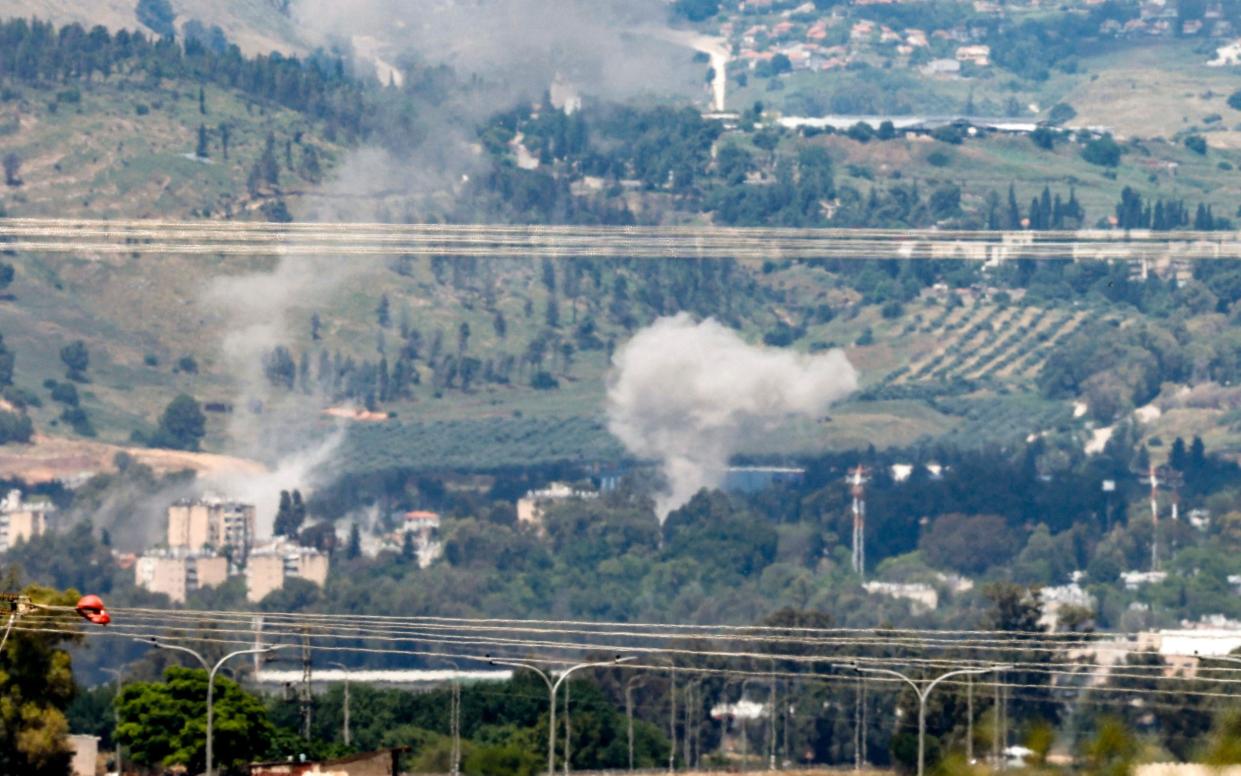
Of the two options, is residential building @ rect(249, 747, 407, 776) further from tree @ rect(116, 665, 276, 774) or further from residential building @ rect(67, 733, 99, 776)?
residential building @ rect(67, 733, 99, 776)

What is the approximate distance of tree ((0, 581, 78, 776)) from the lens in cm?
9350

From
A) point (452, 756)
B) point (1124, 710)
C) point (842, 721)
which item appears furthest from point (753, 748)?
point (452, 756)

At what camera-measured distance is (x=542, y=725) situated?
11962 centimetres

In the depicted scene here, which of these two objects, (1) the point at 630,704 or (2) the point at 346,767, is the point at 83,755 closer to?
(2) the point at 346,767

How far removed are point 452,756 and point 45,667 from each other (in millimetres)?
12993

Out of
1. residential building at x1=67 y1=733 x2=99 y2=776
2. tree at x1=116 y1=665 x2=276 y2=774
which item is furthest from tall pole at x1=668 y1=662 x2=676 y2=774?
tree at x1=116 y1=665 x2=276 y2=774

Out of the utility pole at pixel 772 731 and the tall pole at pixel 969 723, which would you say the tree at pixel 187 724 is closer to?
the tall pole at pixel 969 723

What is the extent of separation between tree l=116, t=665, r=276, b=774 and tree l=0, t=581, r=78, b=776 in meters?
2.56

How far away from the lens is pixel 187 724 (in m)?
96.6

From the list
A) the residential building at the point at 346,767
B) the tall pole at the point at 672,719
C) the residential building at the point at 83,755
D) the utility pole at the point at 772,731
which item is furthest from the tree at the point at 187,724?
the utility pole at the point at 772,731

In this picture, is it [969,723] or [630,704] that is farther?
[630,704]

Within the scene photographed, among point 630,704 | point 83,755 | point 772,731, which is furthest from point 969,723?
point 630,704

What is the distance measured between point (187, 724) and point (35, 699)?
4364 mm

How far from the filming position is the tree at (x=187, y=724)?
3740 inches
